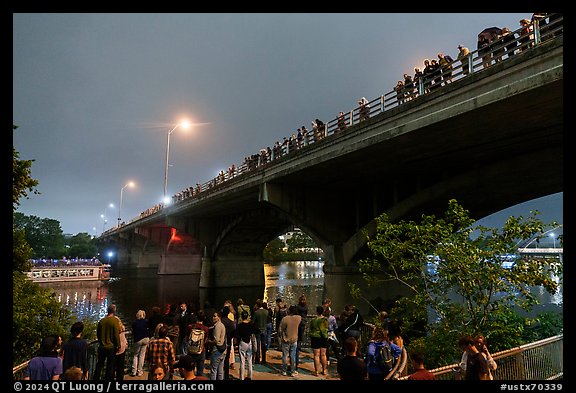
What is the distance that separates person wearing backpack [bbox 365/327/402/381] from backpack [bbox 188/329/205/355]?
3.46 metres

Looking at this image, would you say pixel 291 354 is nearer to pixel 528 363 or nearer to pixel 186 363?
pixel 186 363

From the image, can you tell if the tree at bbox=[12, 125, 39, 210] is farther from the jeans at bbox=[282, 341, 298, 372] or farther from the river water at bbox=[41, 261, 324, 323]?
the river water at bbox=[41, 261, 324, 323]

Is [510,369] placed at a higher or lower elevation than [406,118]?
lower

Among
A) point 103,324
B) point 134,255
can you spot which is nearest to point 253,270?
point 103,324

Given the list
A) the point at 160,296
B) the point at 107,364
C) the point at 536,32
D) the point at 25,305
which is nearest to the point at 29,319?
the point at 25,305

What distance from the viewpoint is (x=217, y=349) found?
7438 millimetres

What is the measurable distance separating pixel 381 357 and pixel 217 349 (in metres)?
3.40

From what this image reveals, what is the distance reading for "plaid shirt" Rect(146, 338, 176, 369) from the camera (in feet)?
21.8

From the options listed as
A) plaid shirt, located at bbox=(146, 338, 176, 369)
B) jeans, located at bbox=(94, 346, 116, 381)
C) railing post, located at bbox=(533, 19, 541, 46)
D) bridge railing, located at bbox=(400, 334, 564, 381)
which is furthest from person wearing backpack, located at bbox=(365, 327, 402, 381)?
railing post, located at bbox=(533, 19, 541, 46)

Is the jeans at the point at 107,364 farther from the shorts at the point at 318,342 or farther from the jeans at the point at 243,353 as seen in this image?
the shorts at the point at 318,342

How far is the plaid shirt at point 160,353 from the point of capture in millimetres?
6637
